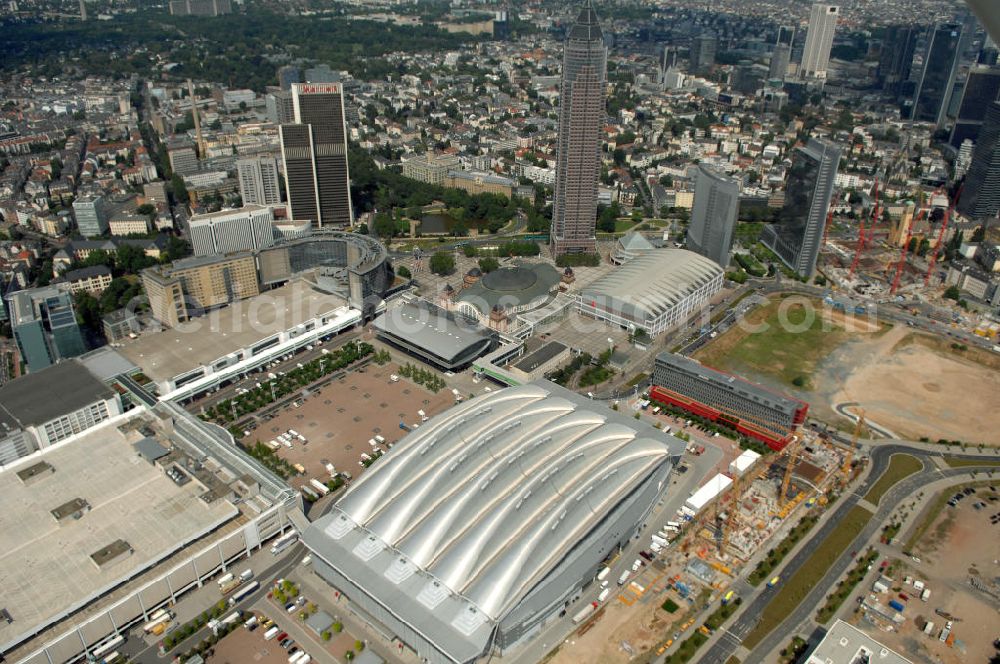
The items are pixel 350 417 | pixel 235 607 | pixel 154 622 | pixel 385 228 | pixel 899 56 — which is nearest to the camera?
pixel 154 622

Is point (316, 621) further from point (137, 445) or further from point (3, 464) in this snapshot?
point (3, 464)

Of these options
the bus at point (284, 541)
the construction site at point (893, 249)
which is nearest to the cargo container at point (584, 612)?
the bus at point (284, 541)

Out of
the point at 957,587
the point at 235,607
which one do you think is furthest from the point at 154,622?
the point at 957,587

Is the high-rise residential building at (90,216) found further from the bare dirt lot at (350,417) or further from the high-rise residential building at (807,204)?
the high-rise residential building at (807,204)

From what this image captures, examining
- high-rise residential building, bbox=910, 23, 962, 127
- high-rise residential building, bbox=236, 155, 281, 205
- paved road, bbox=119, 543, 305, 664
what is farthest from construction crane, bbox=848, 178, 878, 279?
high-rise residential building, bbox=236, 155, 281, 205

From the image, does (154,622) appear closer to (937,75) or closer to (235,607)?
(235,607)
